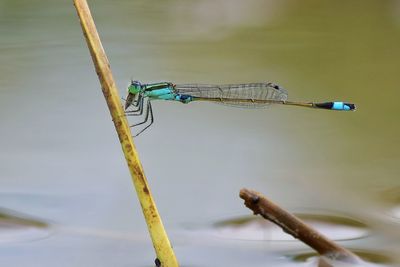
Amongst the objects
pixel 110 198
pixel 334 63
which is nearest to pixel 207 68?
pixel 334 63

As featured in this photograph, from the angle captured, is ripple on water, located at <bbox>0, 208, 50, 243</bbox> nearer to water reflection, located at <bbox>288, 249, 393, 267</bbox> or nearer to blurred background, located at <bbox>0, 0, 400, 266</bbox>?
blurred background, located at <bbox>0, 0, 400, 266</bbox>

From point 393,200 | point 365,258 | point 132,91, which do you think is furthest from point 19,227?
point 393,200

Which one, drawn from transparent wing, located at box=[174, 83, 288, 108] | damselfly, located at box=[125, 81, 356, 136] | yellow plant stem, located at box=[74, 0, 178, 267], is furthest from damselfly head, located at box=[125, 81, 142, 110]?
yellow plant stem, located at box=[74, 0, 178, 267]

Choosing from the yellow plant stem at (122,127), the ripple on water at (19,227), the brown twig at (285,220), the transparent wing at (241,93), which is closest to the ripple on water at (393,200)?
the transparent wing at (241,93)

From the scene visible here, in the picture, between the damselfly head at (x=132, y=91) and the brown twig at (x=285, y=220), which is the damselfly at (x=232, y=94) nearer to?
the damselfly head at (x=132, y=91)

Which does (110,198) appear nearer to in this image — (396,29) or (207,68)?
(207,68)

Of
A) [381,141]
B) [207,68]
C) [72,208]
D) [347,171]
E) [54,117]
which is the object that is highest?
[207,68]
